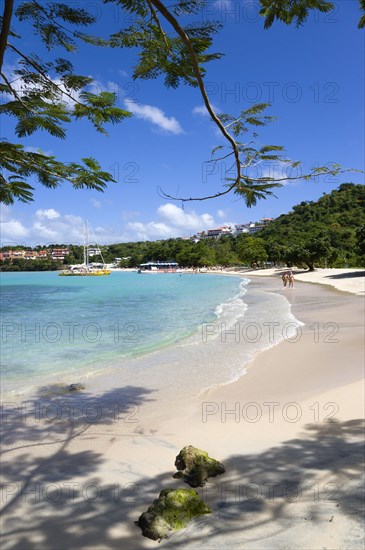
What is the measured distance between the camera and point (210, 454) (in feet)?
14.8

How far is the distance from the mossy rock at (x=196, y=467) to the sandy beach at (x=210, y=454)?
0.11m

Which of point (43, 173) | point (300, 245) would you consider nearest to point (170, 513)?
point (43, 173)

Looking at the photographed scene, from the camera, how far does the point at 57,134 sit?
124 inches

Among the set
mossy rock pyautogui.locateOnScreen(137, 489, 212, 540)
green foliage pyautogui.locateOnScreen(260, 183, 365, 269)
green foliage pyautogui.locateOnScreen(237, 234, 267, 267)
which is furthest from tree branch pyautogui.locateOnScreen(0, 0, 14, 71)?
green foliage pyautogui.locateOnScreen(237, 234, 267, 267)

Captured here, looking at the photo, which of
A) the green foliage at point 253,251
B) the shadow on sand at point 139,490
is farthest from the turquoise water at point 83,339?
the green foliage at point 253,251

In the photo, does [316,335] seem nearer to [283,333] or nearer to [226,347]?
[283,333]

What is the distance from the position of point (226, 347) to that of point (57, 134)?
9.11 metres

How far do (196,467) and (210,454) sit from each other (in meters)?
0.66

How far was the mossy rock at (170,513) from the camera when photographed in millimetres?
3094

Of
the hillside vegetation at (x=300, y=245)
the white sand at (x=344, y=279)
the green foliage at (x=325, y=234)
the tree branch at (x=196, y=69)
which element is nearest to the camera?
the tree branch at (x=196, y=69)

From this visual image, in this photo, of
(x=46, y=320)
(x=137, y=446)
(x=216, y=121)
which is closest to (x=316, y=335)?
(x=137, y=446)

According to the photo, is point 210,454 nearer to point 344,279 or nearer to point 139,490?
point 139,490

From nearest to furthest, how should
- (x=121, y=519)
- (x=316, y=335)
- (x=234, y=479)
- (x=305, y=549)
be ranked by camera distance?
(x=305, y=549) → (x=121, y=519) → (x=234, y=479) → (x=316, y=335)

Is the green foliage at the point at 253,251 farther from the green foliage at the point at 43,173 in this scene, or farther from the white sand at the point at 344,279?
the green foliage at the point at 43,173
